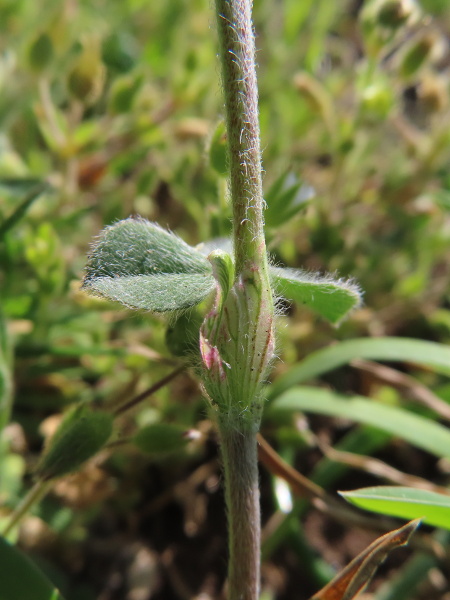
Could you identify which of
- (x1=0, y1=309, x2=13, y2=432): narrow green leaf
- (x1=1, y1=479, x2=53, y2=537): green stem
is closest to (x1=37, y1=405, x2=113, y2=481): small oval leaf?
(x1=1, y1=479, x2=53, y2=537): green stem

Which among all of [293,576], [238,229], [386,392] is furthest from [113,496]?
[238,229]

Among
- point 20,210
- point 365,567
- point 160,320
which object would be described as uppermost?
point 20,210

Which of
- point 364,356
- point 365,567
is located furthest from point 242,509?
point 364,356

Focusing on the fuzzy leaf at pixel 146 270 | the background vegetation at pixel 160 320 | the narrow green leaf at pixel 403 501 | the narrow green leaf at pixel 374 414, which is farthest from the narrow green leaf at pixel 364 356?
the fuzzy leaf at pixel 146 270

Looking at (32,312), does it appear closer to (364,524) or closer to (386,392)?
(364,524)

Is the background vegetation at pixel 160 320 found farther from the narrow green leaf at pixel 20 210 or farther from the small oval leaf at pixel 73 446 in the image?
the small oval leaf at pixel 73 446

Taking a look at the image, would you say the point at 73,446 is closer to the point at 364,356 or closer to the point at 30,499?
the point at 30,499
